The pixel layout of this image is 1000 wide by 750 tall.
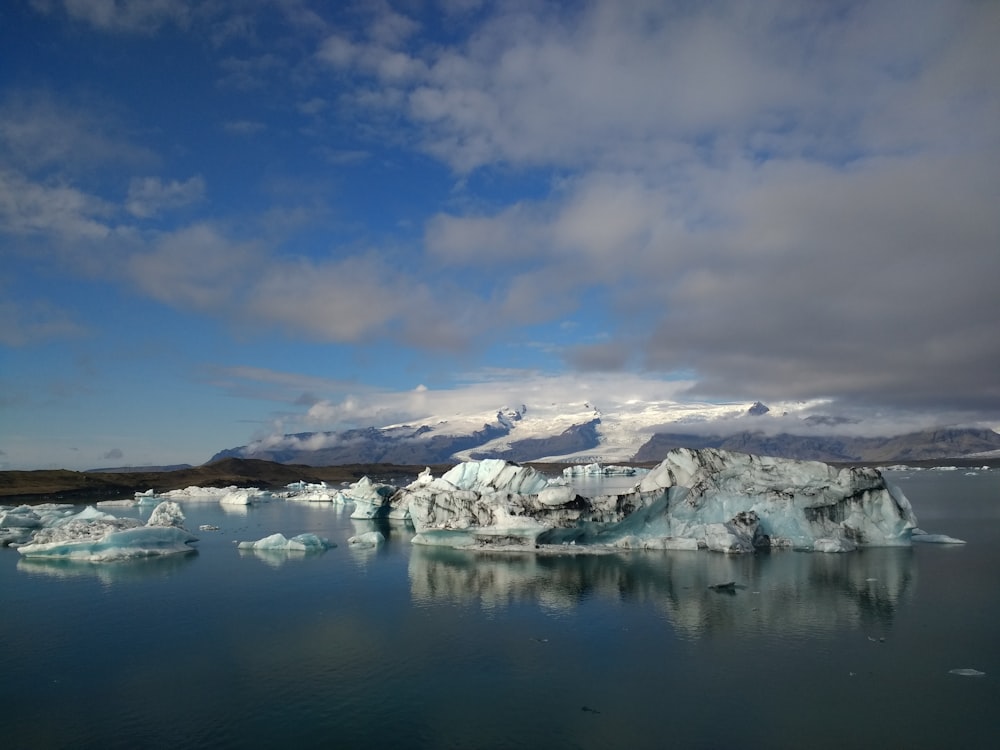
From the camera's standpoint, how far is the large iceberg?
30828 millimetres

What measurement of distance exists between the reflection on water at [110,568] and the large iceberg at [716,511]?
45.1ft

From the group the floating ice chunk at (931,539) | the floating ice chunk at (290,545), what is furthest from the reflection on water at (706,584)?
the floating ice chunk at (290,545)

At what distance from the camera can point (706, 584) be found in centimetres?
2336

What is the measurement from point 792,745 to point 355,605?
46.6 feet

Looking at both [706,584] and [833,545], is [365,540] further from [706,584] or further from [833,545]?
[833,545]

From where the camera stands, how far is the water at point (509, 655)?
1190 centimetres

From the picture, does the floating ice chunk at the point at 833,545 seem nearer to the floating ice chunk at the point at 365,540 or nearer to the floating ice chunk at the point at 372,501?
the floating ice chunk at the point at 365,540

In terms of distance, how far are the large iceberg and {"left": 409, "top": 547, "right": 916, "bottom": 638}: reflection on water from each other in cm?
122

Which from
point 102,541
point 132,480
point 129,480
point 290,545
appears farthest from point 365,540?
point 132,480

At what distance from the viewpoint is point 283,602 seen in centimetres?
2188

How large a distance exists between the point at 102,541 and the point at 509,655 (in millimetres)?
23257

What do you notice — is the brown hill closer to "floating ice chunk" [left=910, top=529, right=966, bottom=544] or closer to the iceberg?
the iceberg

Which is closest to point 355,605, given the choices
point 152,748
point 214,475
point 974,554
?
point 152,748

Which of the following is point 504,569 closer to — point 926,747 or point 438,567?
point 438,567
